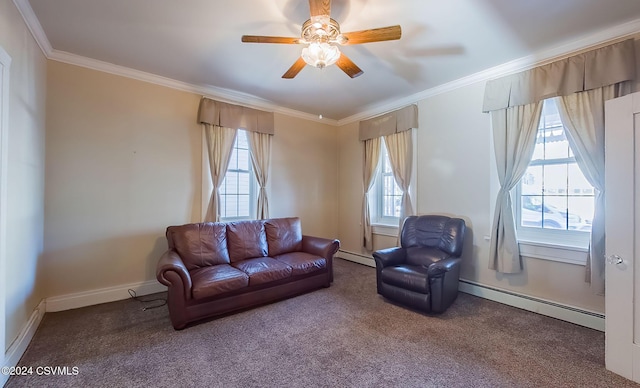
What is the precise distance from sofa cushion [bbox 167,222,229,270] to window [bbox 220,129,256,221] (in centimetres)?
75

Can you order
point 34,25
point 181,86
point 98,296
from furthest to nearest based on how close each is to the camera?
1. point 181,86
2. point 98,296
3. point 34,25

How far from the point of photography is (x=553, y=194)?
9.84 ft

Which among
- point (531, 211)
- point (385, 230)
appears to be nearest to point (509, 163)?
point (531, 211)

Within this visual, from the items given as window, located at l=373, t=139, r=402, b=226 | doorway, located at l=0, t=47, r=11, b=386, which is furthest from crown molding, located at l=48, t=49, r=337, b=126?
window, located at l=373, t=139, r=402, b=226

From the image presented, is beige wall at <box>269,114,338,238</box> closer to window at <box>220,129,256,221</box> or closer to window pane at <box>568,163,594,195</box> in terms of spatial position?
window at <box>220,129,256,221</box>

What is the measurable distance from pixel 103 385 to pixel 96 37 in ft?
10.2

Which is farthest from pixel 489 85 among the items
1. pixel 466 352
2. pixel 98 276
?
pixel 98 276

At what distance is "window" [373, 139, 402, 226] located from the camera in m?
4.71

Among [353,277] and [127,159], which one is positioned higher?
[127,159]

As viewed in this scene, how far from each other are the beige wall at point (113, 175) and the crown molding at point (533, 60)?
10.9 feet

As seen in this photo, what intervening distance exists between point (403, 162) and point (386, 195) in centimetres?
80

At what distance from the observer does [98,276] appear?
3213mm

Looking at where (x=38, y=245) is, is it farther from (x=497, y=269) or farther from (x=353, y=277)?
(x=497, y=269)

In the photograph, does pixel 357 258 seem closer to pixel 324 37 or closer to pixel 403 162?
pixel 403 162
